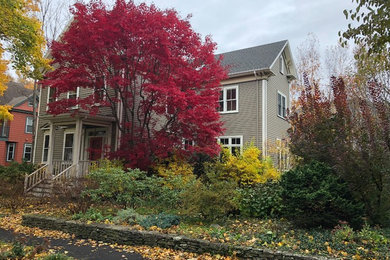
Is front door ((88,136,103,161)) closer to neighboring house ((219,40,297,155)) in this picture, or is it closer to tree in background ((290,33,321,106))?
neighboring house ((219,40,297,155))

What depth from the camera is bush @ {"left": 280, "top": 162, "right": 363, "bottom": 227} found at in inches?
242

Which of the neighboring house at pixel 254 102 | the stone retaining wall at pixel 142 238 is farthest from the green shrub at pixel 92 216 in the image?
the neighboring house at pixel 254 102

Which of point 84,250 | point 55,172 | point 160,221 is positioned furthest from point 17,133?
point 84,250

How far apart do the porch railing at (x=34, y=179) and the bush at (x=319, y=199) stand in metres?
11.2

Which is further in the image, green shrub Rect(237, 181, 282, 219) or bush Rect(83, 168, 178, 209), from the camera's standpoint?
bush Rect(83, 168, 178, 209)

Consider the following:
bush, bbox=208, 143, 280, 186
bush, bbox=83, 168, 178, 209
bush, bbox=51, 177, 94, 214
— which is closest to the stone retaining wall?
bush, bbox=51, 177, 94, 214

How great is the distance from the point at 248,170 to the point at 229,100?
543 centimetres

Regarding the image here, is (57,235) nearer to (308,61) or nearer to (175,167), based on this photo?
(175,167)

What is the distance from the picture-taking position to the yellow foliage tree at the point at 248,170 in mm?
11617

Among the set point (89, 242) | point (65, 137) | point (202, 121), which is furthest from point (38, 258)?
Result: point (65, 137)

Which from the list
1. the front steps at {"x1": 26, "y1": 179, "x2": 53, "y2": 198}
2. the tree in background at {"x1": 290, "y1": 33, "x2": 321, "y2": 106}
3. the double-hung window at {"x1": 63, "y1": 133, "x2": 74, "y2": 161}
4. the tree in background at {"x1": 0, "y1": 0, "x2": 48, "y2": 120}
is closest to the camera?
the tree in background at {"x1": 0, "y1": 0, "x2": 48, "y2": 120}

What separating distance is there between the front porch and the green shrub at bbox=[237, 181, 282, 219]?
695cm

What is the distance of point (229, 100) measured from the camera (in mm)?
16078

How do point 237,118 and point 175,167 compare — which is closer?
point 175,167
